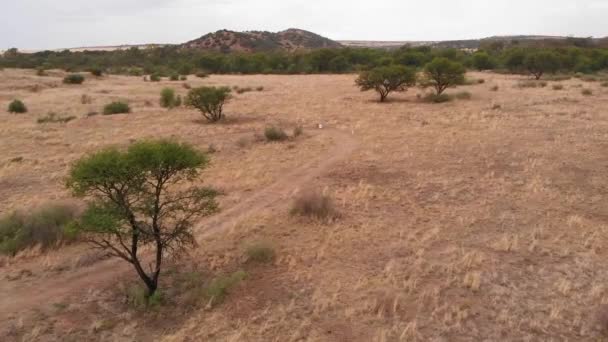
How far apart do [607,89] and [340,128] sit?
63.6 ft

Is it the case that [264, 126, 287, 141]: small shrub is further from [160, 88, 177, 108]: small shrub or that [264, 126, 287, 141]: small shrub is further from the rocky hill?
the rocky hill

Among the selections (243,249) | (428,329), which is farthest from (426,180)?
(428,329)

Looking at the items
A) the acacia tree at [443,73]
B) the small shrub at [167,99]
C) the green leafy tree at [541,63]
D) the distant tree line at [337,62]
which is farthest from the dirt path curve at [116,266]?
the distant tree line at [337,62]

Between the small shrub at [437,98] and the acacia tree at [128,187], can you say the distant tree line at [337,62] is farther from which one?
the acacia tree at [128,187]

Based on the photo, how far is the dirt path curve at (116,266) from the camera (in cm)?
718

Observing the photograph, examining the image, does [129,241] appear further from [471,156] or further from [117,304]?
[471,156]

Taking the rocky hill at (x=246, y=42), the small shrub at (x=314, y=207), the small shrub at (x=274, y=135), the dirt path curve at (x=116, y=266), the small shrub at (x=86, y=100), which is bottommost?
the dirt path curve at (x=116, y=266)

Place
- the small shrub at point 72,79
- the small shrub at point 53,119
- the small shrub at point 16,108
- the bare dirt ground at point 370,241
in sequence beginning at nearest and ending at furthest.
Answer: the bare dirt ground at point 370,241 → the small shrub at point 53,119 → the small shrub at point 16,108 → the small shrub at point 72,79

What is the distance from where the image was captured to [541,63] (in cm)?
4128

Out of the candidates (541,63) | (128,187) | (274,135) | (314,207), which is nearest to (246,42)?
(541,63)

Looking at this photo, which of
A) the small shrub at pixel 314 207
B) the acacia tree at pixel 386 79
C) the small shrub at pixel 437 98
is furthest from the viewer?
the acacia tree at pixel 386 79

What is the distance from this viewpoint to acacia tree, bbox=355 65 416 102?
91.0 ft

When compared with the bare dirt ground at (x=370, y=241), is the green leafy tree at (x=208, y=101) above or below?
above

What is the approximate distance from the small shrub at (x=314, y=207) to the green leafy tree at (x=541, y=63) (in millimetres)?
36213
